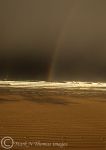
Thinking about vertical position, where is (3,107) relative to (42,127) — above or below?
above

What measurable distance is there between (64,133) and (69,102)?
4.18 meters

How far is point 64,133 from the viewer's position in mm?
6316

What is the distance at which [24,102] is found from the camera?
1021cm

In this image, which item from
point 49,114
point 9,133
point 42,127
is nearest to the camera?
point 9,133

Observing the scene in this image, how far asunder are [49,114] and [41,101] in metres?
2.21

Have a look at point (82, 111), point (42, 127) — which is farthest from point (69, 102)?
point (42, 127)

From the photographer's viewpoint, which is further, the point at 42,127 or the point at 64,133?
the point at 42,127

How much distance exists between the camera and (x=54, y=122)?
7324mm

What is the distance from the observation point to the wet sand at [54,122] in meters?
5.73

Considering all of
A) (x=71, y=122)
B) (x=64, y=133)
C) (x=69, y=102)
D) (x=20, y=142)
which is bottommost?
(x=20, y=142)

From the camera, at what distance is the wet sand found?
573cm

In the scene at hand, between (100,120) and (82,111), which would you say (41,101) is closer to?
(82,111)

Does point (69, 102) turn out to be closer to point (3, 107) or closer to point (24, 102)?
point (24, 102)

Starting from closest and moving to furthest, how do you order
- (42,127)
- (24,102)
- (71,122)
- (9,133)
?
(9,133) < (42,127) < (71,122) < (24,102)
